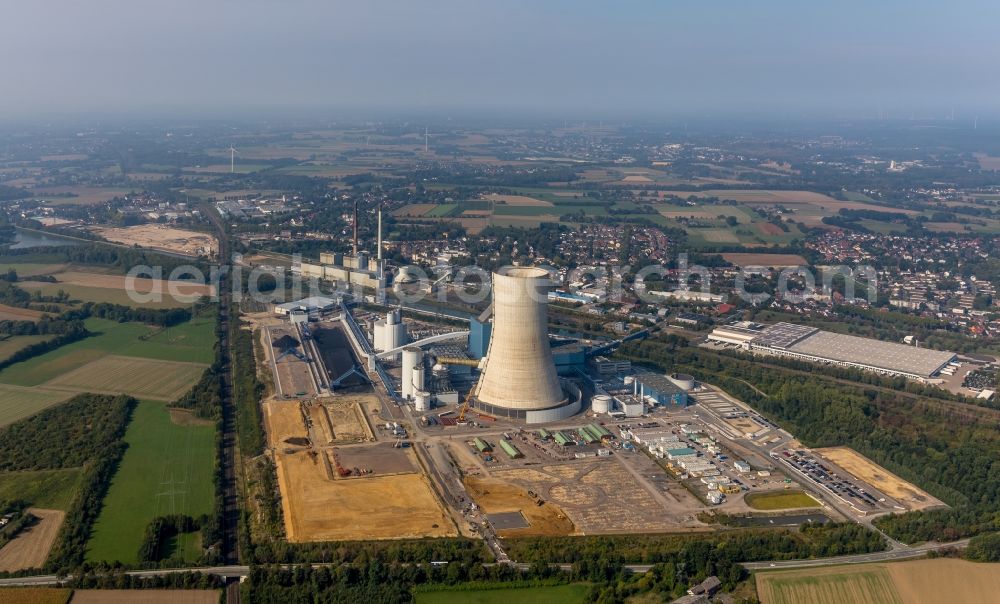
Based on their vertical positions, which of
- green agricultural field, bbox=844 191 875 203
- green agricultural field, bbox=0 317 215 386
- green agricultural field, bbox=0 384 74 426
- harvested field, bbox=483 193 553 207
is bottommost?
green agricultural field, bbox=0 384 74 426

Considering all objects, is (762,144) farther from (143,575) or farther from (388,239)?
(143,575)

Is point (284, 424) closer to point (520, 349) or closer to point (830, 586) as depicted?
point (520, 349)

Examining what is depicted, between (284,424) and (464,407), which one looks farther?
(464,407)

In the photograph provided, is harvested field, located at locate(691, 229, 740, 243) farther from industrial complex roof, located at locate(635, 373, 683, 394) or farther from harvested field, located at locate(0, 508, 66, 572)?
harvested field, located at locate(0, 508, 66, 572)

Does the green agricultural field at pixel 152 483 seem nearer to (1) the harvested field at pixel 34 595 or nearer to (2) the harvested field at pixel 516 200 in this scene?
(1) the harvested field at pixel 34 595

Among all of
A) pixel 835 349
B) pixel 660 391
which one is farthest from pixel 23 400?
pixel 835 349

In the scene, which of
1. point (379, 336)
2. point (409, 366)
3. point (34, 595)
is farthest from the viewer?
point (379, 336)

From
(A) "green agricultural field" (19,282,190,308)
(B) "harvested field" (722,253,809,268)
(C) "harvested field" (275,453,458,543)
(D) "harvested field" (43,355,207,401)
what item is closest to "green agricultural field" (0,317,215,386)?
(D) "harvested field" (43,355,207,401)
